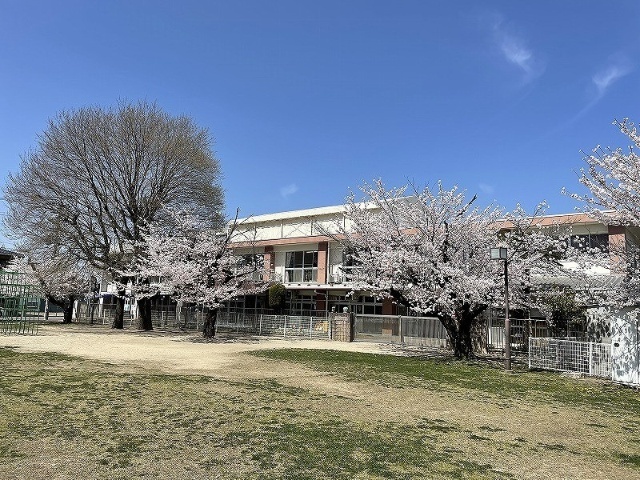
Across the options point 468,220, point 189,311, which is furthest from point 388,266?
point 189,311

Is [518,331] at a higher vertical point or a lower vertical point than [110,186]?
lower

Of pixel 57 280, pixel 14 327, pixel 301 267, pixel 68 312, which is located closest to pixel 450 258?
pixel 301 267

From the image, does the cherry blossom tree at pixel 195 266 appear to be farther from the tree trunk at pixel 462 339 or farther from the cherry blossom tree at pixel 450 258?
the tree trunk at pixel 462 339

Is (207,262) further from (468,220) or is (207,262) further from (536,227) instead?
(536,227)

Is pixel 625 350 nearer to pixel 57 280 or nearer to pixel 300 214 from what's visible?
pixel 300 214

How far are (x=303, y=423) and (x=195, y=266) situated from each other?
19564 mm

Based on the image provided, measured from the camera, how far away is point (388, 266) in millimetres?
18656

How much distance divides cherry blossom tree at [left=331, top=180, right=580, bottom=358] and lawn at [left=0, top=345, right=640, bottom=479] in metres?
4.78

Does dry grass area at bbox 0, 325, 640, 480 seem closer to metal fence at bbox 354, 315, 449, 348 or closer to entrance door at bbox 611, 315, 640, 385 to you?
entrance door at bbox 611, 315, 640, 385

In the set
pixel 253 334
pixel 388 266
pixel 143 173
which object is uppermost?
pixel 143 173

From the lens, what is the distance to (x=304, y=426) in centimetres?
738

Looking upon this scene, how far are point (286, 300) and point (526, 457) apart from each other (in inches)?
1289

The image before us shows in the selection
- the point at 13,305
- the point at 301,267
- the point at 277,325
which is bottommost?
the point at 277,325

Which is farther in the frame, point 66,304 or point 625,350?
point 66,304
